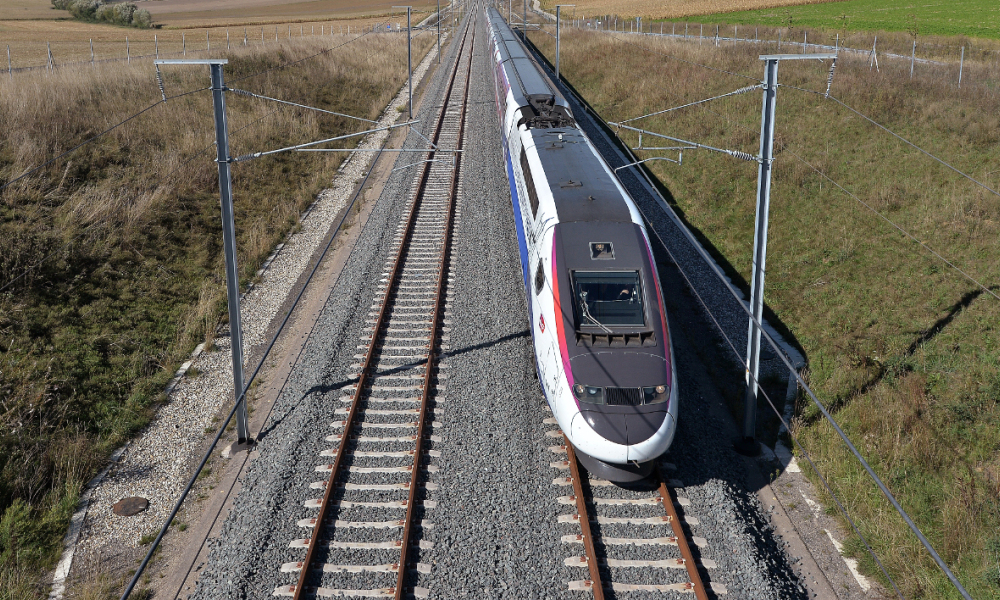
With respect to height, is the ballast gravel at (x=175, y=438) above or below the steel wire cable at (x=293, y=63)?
below

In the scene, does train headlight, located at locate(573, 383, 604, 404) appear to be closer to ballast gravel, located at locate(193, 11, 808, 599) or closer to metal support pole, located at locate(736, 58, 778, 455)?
ballast gravel, located at locate(193, 11, 808, 599)

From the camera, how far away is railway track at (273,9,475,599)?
29.2 feet

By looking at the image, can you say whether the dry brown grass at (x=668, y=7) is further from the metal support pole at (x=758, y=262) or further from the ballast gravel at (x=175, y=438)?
the metal support pole at (x=758, y=262)

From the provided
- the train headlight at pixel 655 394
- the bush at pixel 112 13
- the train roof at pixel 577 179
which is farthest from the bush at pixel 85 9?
the train headlight at pixel 655 394

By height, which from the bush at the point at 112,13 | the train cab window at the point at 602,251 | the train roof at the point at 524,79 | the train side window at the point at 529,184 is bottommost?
the train cab window at the point at 602,251

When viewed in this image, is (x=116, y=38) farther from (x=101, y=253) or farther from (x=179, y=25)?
A: (x=101, y=253)

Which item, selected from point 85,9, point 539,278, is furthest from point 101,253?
point 85,9

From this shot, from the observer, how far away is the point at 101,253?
55.6 ft

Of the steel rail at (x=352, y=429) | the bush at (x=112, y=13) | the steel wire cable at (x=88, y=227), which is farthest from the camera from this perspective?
the bush at (x=112, y=13)

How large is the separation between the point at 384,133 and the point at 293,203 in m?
11.2

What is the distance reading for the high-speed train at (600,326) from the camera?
9.85 metres

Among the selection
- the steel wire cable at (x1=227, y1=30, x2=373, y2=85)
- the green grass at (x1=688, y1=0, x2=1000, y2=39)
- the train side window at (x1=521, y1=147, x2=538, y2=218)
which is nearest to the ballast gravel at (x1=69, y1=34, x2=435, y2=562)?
the train side window at (x1=521, y1=147, x2=538, y2=218)

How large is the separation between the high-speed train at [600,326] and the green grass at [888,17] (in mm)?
45225

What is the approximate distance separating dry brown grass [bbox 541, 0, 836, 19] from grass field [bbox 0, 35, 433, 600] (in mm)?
66743
